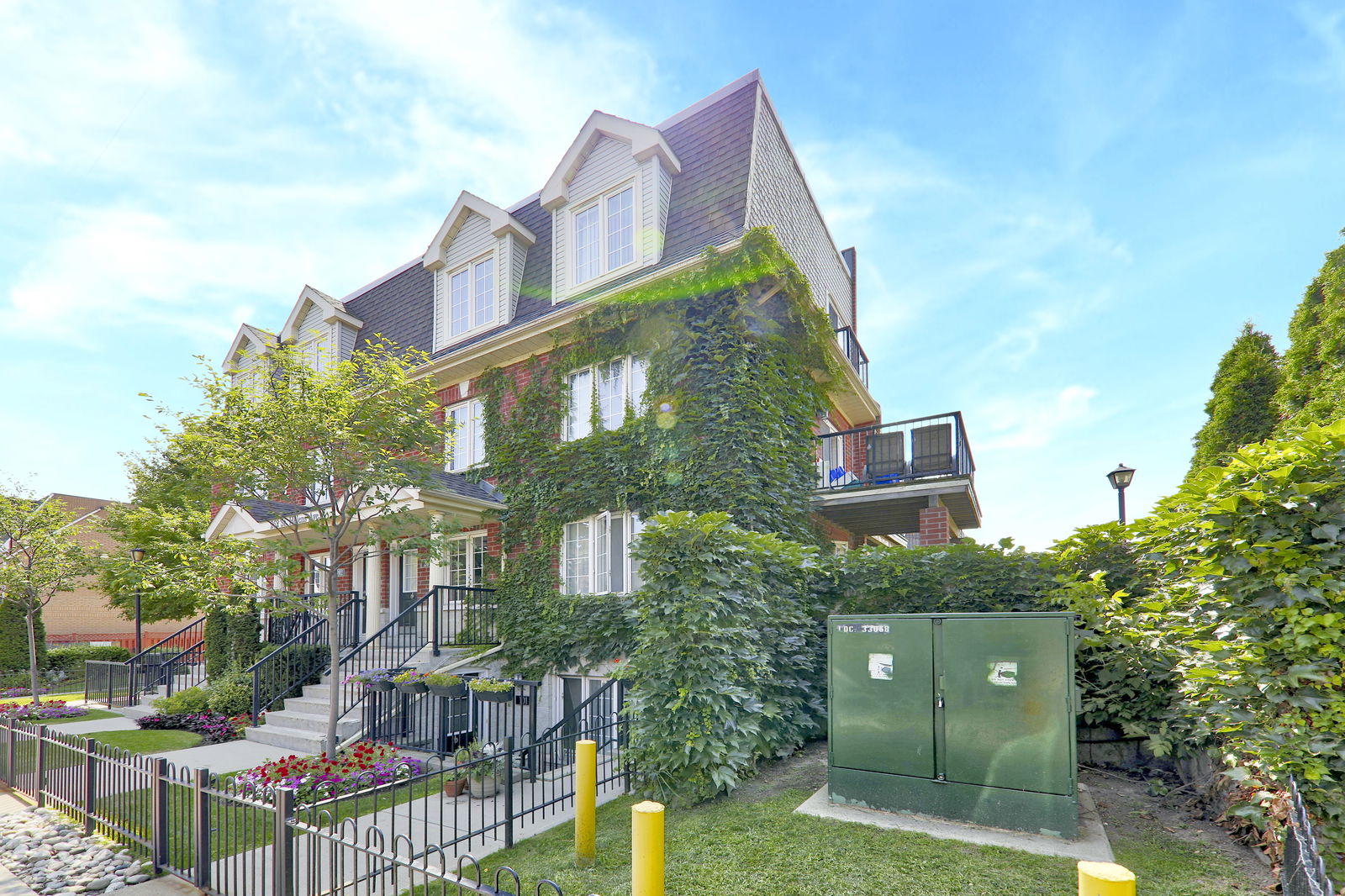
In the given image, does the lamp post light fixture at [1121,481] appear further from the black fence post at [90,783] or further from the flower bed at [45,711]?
the flower bed at [45,711]

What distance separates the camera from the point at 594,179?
1420 cm

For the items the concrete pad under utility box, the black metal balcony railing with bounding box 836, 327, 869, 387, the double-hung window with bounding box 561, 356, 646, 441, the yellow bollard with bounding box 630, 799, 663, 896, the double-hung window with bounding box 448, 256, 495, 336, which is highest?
the double-hung window with bounding box 448, 256, 495, 336

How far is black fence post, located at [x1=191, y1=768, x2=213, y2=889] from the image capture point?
5781mm

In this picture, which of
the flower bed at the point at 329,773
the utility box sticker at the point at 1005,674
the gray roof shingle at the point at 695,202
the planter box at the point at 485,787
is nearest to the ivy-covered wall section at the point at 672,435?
the gray roof shingle at the point at 695,202

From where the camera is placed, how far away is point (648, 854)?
4129mm

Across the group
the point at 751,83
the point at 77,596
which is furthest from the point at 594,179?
the point at 77,596

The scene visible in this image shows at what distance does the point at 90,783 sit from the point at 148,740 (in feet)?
18.9

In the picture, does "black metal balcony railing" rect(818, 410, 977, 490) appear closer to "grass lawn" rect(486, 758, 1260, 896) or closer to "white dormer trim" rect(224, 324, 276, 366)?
"grass lawn" rect(486, 758, 1260, 896)

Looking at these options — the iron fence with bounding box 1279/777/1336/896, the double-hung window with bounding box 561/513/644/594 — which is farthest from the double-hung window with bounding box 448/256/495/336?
the iron fence with bounding box 1279/777/1336/896

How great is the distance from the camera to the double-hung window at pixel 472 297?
627 inches

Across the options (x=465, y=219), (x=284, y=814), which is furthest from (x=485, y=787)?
(x=465, y=219)

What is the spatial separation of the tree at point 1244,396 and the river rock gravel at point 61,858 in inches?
1146

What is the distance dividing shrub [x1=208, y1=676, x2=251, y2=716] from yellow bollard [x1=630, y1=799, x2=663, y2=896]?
1199 cm

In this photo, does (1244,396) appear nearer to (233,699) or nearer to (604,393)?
(604,393)
